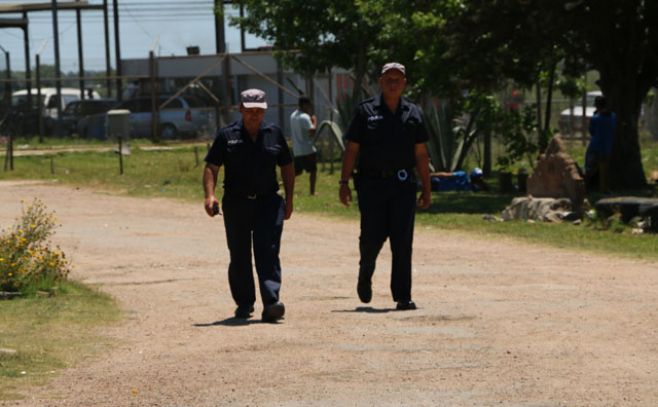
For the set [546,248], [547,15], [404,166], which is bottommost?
[546,248]

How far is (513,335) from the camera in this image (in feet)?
31.2

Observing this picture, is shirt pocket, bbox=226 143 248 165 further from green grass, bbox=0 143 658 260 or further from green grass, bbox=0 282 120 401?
green grass, bbox=0 143 658 260

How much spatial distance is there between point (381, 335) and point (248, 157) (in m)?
1.66

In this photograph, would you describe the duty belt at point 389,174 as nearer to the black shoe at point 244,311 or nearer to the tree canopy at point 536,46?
the black shoe at point 244,311

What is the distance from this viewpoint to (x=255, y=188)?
34.0ft

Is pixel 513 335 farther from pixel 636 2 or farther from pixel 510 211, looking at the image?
pixel 636 2

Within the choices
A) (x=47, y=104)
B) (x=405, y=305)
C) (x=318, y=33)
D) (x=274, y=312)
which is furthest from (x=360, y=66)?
(x=274, y=312)

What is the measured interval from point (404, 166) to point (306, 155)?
41.6 feet

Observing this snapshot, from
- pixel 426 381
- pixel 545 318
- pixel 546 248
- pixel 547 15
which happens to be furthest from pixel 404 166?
pixel 547 15

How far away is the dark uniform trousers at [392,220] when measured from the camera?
35.0ft

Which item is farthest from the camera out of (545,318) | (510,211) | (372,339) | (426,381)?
(510,211)

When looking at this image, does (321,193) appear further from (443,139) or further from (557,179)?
(557,179)

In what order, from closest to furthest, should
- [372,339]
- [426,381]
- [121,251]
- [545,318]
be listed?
[426,381], [372,339], [545,318], [121,251]

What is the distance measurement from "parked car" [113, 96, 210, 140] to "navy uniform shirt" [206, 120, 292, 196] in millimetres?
32163
